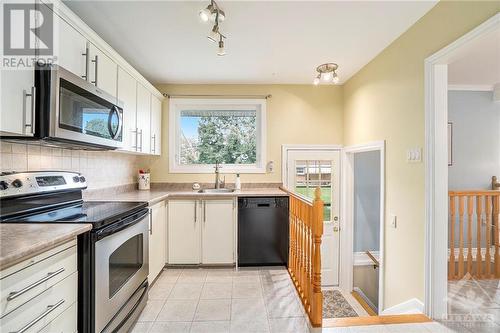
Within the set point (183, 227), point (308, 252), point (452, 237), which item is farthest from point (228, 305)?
point (452, 237)

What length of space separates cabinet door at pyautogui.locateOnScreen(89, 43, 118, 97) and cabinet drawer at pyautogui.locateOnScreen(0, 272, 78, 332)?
1.47 meters

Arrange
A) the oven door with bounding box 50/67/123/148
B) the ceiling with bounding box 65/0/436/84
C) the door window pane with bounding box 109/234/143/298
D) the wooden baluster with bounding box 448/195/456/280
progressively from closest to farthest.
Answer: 1. the oven door with bounding box 50/67/123/148
2. the door window pane with bounding box 109/234/143/298
3. the ceiling with bounding box 65/0/436/84
4. the wooden baluster with bounding box 448/195/456/280

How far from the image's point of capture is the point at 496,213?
2869mm

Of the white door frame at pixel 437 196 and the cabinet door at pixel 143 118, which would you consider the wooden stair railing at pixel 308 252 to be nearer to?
the white door frame at pixel 437 196

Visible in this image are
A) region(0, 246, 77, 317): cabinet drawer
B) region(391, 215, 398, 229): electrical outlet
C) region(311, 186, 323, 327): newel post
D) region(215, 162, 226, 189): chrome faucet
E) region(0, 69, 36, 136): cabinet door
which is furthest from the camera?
region(215, 162, 226, 189): chrome faucet

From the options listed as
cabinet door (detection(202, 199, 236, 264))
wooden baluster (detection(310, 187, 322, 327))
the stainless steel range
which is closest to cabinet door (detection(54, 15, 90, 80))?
the stainless steel range

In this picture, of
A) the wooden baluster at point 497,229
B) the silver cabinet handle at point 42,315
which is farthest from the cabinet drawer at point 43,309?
the wooden baluster at point 497,229

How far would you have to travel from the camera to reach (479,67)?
2.96 m

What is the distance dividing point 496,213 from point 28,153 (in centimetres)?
462

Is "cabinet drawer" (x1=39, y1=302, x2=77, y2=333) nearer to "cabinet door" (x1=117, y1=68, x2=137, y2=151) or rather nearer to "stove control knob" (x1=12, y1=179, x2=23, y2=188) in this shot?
"stove control knob" (x1=12, y1=179, x2=23, y2=188)

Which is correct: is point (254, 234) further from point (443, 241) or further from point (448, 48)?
point (448, 48)

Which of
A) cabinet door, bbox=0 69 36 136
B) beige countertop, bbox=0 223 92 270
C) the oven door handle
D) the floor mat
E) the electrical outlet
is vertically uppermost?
cabinet door, bbox=0 69 36 136

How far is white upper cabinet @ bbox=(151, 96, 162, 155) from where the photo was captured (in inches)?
124

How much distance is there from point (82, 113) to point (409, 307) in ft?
9.68
